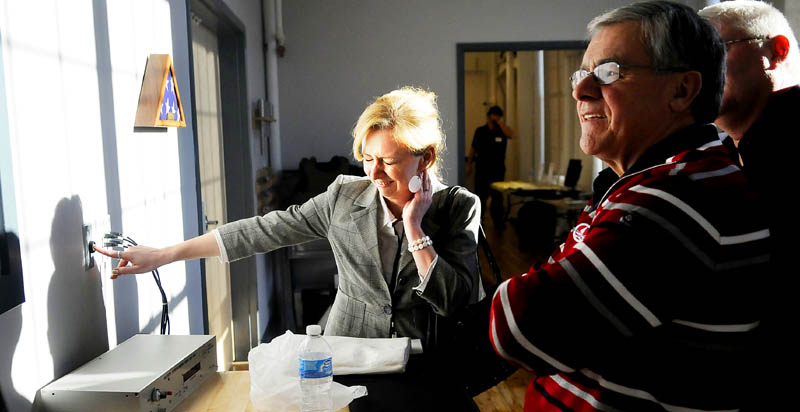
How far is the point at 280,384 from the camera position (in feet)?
4.75

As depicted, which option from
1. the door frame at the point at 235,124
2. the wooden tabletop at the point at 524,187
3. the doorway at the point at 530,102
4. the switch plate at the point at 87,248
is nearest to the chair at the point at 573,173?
the wooden tabletop at the point at 524,187

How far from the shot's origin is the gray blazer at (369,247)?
6.13 feet

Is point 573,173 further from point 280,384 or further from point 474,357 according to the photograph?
point 280,384

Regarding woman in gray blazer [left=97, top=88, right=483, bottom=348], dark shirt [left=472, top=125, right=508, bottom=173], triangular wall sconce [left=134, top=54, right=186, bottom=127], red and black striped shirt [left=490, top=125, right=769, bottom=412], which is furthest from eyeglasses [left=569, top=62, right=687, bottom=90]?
dark shirt [left=472, top=125, right=508, bottom=173]

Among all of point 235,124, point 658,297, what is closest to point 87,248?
point 658,297

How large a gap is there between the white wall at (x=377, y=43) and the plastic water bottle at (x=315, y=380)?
357cm

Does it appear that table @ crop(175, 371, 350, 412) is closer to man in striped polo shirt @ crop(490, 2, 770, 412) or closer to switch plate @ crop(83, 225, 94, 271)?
switch plate @ crop(83, 225, 94, 271)

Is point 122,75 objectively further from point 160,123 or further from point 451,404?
point 451,404

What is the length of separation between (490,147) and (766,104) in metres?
7.14

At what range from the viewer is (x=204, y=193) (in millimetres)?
3207

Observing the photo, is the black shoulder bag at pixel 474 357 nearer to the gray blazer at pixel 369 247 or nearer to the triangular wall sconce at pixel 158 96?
the gray blazer at pixel 369 247

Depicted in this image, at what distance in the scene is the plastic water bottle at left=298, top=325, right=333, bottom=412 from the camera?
137 cm

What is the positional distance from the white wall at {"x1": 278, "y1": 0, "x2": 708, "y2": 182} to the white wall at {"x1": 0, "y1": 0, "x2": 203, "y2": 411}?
274cm

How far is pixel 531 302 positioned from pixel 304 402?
76 cm
